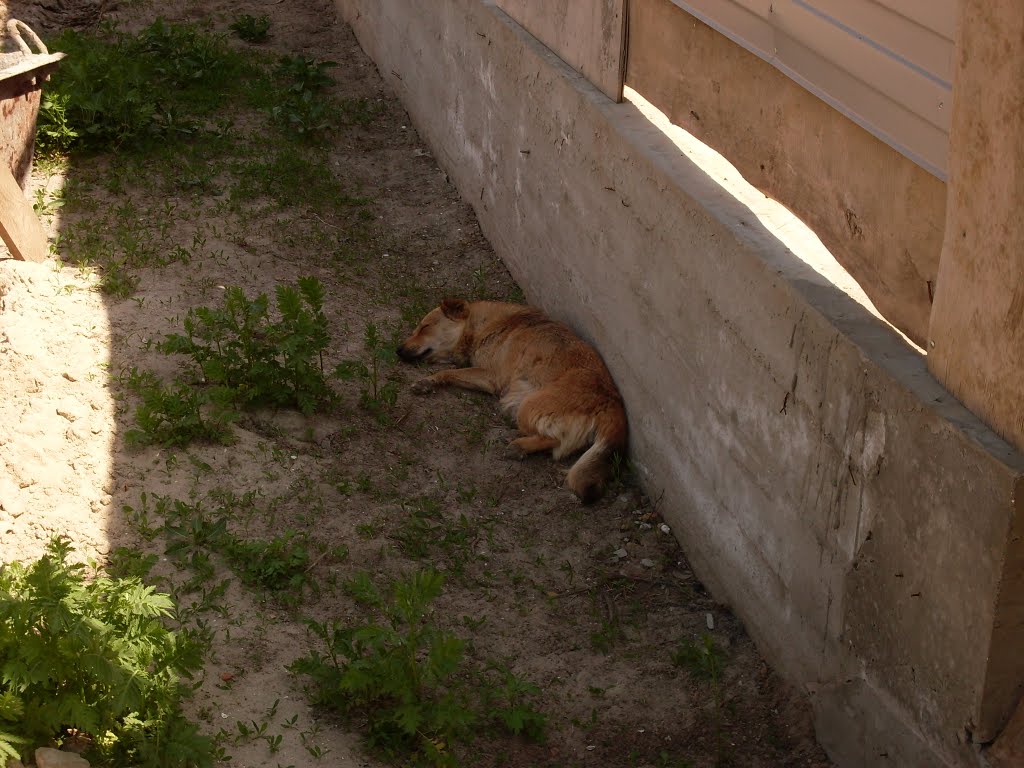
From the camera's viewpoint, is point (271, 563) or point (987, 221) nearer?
point (987, 221)

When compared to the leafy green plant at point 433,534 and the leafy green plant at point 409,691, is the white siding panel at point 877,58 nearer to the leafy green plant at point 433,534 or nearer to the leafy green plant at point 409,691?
the leafy green plant at point 409,691

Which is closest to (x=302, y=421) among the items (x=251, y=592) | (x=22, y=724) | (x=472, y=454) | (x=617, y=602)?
(x=472, y=454)

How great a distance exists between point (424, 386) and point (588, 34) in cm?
239

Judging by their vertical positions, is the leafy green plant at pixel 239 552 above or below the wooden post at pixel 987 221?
below

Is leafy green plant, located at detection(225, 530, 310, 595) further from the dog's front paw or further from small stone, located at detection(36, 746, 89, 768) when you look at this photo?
the dog's front paw

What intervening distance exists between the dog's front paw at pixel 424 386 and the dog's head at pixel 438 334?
0.80 feet

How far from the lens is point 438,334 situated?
24.8 feet

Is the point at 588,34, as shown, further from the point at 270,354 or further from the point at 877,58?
the point at 877,58

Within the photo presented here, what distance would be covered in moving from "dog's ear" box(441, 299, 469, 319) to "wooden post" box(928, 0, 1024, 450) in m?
4.19

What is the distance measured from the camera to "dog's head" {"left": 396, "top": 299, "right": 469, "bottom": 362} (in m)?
7.45

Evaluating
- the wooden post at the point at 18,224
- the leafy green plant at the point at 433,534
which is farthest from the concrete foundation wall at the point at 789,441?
the wooden post at the point at 18,224

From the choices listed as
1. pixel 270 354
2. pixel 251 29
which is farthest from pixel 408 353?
pixel 251 29

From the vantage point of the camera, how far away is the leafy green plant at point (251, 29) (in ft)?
39.7

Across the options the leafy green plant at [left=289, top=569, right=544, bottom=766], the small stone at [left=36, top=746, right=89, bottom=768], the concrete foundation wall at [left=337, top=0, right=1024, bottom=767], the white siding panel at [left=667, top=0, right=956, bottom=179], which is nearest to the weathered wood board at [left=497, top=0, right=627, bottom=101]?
the concrete foundation wall at [left=337, top=0, right=1024, bottom=767]
